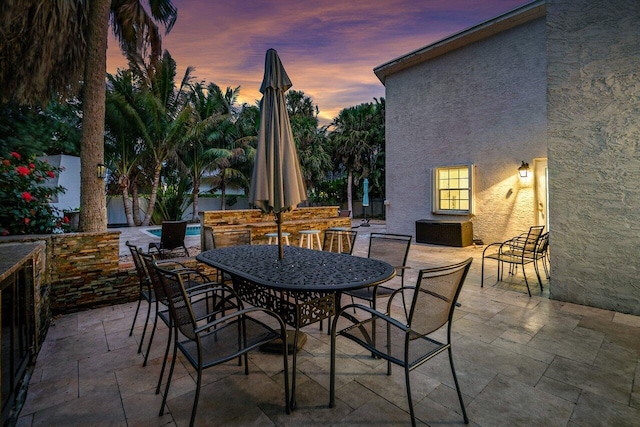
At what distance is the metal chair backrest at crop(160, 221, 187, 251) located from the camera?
20.3 feet

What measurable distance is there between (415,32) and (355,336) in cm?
922

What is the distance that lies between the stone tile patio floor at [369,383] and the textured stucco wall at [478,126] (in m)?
5.60

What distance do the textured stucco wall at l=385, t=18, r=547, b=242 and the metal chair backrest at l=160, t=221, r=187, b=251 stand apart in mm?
7190

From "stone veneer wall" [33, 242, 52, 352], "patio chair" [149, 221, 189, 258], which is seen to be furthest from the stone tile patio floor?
"patio chair" [149, 221, 189, 258]

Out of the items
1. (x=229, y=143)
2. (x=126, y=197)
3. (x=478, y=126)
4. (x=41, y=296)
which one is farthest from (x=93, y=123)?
(x=229, y=143)

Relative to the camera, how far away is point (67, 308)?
12.3ft

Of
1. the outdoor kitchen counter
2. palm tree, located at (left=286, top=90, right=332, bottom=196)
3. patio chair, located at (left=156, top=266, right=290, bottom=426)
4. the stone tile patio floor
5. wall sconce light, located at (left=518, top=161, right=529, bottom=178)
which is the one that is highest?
palm tree, located at (left=286, top=90, right=332, bottom=196)

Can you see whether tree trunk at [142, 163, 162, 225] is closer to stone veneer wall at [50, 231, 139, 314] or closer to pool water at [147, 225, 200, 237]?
pool water at [147, 225, 200, 237]

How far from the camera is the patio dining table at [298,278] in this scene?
2113 millimetres

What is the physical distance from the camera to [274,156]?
292 cm

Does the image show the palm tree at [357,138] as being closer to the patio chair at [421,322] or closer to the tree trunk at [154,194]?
the tree trunk at [154,194]

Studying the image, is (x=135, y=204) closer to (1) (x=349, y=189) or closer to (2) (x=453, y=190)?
(1) (x=349, y=189)

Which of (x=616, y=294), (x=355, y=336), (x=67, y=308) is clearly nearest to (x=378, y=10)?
(x=616, y=294)

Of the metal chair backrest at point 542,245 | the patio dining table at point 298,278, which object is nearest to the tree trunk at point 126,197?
the patio dining table at point 298,278
